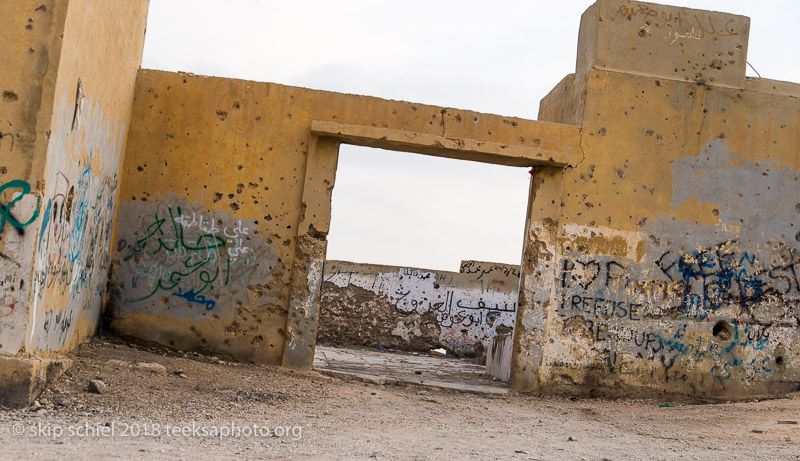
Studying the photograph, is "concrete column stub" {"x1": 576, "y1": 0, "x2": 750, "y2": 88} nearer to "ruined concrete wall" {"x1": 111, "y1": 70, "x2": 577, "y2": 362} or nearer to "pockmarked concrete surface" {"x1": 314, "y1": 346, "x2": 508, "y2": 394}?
"ruined concrete wall" {"x1": 111, "y1": 70, "x2": 577, "y2": 362}

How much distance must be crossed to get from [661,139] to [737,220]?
3.69ft

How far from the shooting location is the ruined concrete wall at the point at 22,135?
473cm

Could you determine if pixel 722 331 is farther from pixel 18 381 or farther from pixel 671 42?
pixel 18 381

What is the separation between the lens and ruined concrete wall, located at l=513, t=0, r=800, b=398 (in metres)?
7.79

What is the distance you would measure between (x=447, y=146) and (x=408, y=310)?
7539 millimetres

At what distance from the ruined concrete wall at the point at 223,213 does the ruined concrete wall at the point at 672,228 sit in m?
2.20

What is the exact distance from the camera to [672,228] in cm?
791

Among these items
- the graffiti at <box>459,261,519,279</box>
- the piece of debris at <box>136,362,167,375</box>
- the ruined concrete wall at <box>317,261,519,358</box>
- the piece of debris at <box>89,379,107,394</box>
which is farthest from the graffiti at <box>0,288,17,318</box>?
the graffiti at <box>459,261,519,279</box>

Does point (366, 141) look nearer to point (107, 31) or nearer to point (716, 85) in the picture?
point (107, 31)

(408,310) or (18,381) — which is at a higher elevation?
(408,310)

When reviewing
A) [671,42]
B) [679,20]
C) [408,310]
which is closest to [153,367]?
[671,42]

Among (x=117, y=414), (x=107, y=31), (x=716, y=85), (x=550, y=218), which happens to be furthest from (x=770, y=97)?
(x=117, y=414)

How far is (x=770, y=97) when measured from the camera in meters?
8.14

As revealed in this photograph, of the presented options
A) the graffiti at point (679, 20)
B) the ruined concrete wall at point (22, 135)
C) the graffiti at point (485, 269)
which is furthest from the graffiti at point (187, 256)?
the graffiti at point (485, 269)
